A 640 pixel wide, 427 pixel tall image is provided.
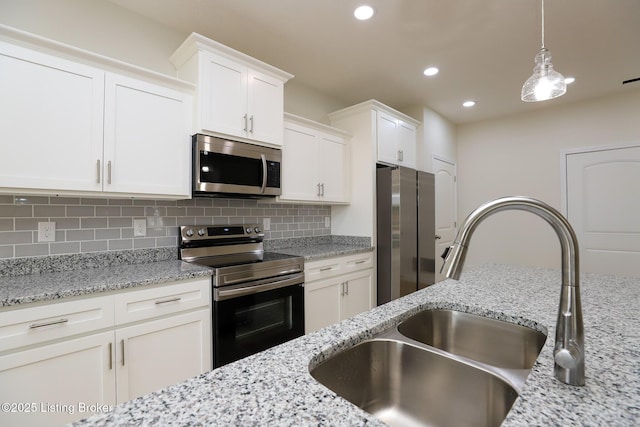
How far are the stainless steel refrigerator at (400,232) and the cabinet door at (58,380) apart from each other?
2.28 metres

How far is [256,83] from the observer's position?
91.8 inches

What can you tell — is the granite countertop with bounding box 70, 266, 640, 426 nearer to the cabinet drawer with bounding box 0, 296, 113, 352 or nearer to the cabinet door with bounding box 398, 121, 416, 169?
the cabinet drawer with bounding box 0, 296, 113, 352

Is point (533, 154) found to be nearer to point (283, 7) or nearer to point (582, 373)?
point (283, 7)

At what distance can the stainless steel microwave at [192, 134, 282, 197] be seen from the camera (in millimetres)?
2049

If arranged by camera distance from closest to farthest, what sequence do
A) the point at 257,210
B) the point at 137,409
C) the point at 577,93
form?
1. the point at 137,409
2. the point at 257,210
3. the point at 577,93

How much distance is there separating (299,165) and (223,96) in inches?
35.3

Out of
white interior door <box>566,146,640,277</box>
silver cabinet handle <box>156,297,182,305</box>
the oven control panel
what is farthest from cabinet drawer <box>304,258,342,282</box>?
white interior door <box>566,146,640,277</box>

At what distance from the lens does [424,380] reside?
85 cm

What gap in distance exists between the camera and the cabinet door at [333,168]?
9.84ft

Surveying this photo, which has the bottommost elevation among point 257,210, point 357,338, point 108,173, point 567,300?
point 357,338

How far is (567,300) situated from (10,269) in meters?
2.37

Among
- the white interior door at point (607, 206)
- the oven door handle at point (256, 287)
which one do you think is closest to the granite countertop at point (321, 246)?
the oven door handle at point (256, 287)

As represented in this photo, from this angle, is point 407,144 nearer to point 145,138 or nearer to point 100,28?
point 145,138

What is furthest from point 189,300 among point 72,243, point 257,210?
point 257,210
